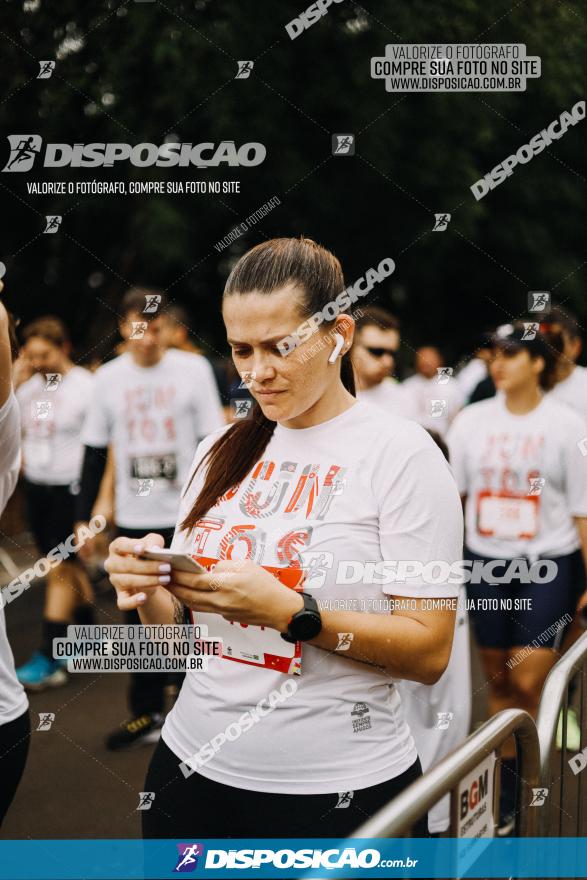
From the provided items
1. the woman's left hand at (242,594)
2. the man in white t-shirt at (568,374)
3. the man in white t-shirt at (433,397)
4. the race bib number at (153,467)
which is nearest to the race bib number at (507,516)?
the man in white t-shirt at (568,374)

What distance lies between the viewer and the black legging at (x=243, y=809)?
180cm

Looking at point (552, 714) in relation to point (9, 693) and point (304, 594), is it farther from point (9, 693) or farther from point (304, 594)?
point (9, 693)

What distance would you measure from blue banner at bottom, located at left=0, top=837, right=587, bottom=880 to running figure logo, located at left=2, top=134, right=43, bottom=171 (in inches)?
219

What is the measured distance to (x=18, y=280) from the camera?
1216 cm

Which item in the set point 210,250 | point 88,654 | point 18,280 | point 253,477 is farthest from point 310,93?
point 253,477

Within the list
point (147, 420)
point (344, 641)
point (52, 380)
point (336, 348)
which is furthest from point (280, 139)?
point (344, 641)

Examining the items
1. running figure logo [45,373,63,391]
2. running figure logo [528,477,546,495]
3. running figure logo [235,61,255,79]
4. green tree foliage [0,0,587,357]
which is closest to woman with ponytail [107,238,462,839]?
running figure logo [528,477,546,495]

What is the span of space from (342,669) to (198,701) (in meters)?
0.31

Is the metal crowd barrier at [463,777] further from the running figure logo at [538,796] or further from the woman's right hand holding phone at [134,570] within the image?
the woman's right hand holding phone at [134,570]

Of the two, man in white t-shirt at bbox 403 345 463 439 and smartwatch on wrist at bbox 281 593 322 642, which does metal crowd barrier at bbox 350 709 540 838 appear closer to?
smartwatch on wrist at bbox 281 593 322 642

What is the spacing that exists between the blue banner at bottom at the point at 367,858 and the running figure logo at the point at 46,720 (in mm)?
2838

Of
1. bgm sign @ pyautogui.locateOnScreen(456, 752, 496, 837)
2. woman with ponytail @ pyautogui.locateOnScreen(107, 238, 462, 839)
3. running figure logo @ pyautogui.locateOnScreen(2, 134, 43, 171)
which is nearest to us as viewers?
bgm sign @ pyautogui.locateOnScreen(456, 752, 496, 837)

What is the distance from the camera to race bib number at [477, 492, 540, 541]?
4.18 m

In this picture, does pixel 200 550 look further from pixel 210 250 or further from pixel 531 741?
pixel 210 250
